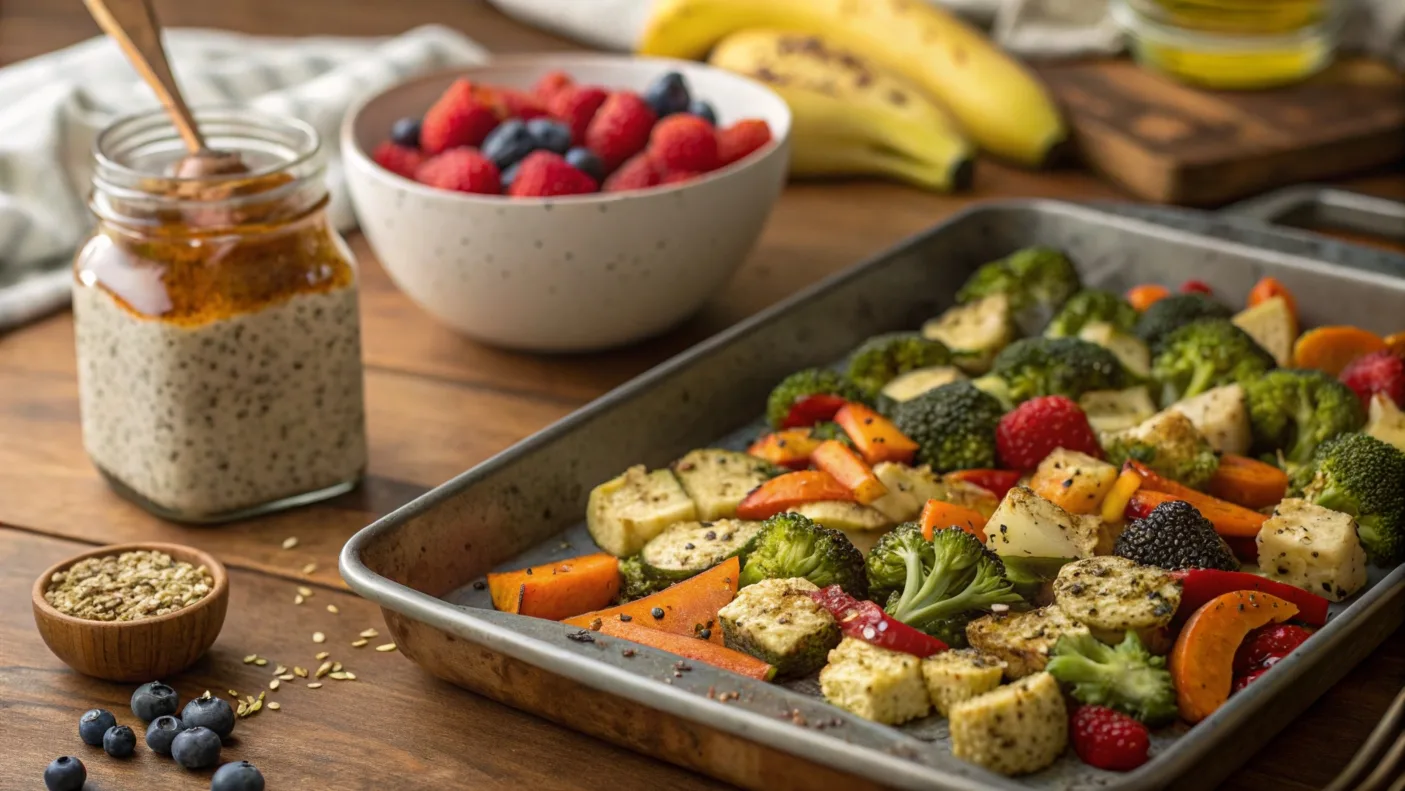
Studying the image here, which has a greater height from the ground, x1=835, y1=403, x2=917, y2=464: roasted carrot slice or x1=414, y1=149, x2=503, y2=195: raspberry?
x1=414, y1=149, x2=503, y2=195: raspberry

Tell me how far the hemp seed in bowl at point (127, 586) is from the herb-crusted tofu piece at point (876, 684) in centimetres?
69

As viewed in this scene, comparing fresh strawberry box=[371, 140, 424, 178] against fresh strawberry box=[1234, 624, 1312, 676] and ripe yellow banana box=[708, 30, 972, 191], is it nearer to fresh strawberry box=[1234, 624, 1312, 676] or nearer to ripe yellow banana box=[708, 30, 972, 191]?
ripe yellow banana box=[708, 30, 972, 191]

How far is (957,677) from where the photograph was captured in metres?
1.47

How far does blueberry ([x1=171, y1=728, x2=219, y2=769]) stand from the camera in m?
1.51

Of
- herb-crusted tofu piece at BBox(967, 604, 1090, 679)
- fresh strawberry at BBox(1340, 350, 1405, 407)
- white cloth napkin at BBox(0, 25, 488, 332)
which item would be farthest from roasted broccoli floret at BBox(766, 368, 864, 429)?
white cloth napkin at BBox(0, 25, 488, 332)

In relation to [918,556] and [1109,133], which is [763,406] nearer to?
[918,556]

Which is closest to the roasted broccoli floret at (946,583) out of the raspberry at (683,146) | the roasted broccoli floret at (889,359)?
the roasted broccoli floret at (889,359)

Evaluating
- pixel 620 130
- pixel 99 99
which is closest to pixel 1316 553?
pixel 620 130

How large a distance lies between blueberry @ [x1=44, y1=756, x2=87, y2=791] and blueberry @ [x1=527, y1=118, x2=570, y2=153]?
1.21m

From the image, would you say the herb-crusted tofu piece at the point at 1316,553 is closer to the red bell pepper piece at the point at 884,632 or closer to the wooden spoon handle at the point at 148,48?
the red bell pepper piece at the point at 884,632

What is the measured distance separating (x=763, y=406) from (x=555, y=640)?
0.81 meters

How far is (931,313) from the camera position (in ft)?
8.45

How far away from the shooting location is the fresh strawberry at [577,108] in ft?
8.20

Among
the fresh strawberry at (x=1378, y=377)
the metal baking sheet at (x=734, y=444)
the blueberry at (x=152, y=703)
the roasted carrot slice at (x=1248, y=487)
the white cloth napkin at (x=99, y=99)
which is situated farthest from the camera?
the white cloth napkin at (x=99, y=99)
